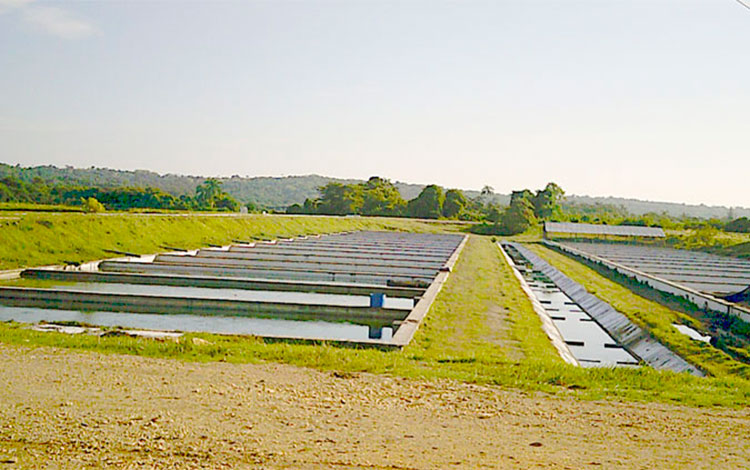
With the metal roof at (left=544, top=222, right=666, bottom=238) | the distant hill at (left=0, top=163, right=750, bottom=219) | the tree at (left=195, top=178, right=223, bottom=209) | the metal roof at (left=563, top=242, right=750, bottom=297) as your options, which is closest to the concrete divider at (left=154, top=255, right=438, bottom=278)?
the metal roof at (left=563, top=242, right=750, bottom=297)

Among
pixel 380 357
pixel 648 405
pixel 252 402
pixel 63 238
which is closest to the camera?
pixel 252 402

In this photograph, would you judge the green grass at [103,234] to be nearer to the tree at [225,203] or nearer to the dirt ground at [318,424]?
the dirt ground at [318,424]

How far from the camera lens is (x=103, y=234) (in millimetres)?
20891

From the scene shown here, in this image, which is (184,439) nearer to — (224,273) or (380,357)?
(380,357)

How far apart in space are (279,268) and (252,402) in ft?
44.6

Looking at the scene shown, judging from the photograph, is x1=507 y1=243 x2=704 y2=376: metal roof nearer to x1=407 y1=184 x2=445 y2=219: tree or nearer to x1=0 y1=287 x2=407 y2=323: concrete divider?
x1=0 y1=287 x2=407 y2=323: concrete divider

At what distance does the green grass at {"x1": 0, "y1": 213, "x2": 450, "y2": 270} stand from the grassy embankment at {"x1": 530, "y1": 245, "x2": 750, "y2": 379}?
44.7 feet

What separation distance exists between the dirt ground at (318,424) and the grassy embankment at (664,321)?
494cm

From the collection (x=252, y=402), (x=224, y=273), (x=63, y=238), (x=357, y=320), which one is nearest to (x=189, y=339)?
(x=252, y=402)

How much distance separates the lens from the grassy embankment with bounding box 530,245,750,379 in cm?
983

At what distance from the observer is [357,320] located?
38.1 feet

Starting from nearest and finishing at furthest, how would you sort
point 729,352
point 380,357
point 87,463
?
point 87,463 < point 380,357 < point 729,352

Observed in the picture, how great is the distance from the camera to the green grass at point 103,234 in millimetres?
17094

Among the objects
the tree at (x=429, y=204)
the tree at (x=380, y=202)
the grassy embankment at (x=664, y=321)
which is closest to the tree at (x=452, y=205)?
the tree at (x=429, y=204)
